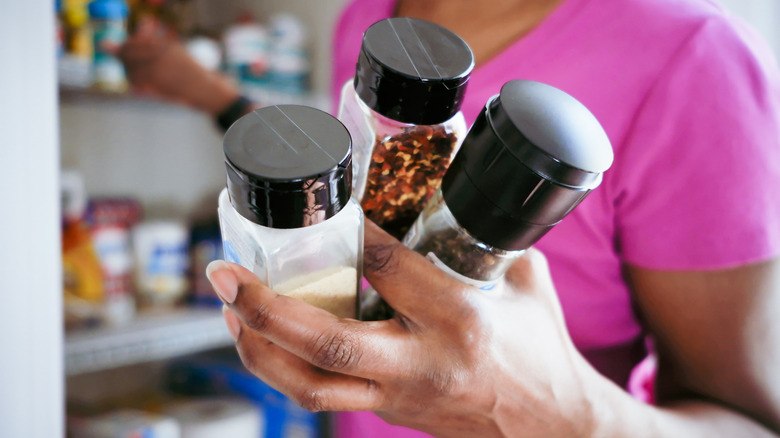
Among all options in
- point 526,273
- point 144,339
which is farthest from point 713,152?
point 144,339

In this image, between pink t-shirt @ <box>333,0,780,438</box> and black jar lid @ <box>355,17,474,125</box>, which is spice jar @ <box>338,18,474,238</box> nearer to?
black jar lid @ <box>355,17,474,125</box>

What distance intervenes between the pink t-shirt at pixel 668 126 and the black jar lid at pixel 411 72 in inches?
7.8

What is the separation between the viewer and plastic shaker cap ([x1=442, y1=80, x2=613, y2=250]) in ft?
0.73

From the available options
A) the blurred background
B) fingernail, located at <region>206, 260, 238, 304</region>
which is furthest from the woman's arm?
the blurred background

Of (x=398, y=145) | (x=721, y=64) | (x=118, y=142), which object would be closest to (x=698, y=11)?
(x=721, y=64)

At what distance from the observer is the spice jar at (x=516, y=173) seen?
0.73 ft

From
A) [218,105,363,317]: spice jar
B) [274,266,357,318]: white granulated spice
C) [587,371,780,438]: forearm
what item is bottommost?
[587,371,780,438]: forearm

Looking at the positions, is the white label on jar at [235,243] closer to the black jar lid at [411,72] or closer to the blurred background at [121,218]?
the black jar lid at [411,72]

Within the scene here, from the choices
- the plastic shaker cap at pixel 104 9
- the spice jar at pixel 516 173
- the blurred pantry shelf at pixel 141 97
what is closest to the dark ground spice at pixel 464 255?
the spice jar at pixel 516 173

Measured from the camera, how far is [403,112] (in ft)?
0.83

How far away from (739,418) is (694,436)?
0.18 feet

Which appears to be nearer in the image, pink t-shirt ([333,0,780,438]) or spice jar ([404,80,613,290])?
spice jar ([404,80,613,290])

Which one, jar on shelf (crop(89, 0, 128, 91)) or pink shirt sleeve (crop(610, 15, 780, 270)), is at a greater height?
pink shirt sleeve (crop(610, 15, 780, 270))

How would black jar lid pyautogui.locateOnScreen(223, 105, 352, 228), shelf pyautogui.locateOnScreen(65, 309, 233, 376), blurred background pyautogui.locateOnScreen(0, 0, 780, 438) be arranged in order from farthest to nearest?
shelf pyautogui.locateOnScreen(65, 309, 233, 376), blurred background pyautogui.locateOnScreen(0, 0, 780, 438), black jar lid pyautogui.locateOnScreen(223, 105, 352, 228)
